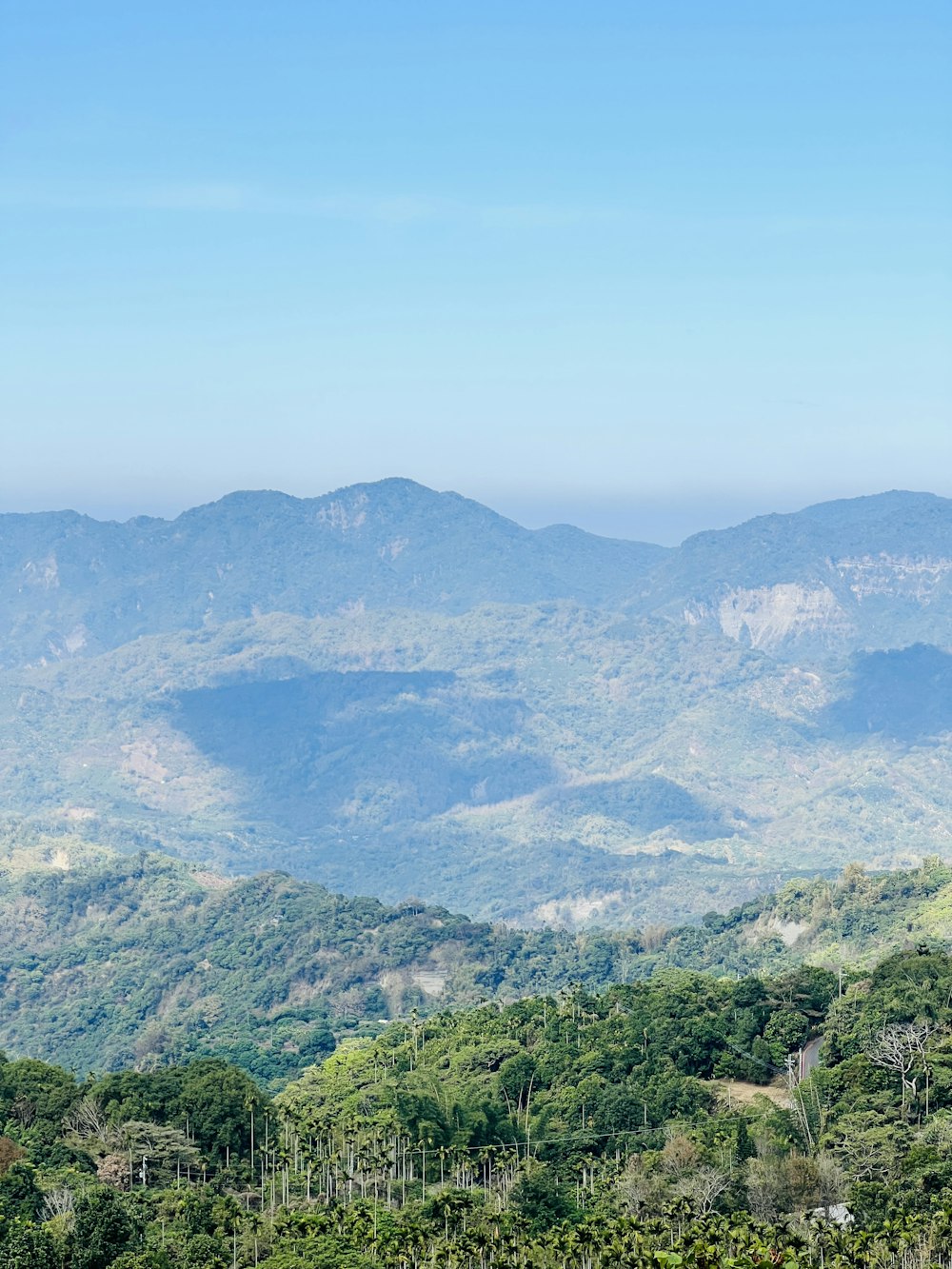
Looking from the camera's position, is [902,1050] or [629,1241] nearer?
[629,1241]

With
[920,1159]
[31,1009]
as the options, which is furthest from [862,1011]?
[31,1009]

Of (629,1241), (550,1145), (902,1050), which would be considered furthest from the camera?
(550,1145)

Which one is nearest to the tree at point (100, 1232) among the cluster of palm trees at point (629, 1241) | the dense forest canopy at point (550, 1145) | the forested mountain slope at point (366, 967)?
the dense forest canopy at point (550, 1145)

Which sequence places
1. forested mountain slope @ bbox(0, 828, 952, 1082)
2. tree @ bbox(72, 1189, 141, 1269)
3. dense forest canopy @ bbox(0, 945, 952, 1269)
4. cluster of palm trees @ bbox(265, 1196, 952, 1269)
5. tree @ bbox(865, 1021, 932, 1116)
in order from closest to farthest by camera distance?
cluster of palm trees @ bbox(265, 1196, 952, 1269) → tree @ bbox(72, 1189, 141, 1269) → dense forest canopy @ bbox(0, 945, 952, 1269) → tree @ bbox(865, 1021, 932, 1116) → forested mountain slope @ bbox(0, 828, 952, 1082)

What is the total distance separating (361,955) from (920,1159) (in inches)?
4583

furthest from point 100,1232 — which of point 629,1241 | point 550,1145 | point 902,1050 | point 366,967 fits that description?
point 366,967

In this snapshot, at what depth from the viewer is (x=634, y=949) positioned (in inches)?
7392

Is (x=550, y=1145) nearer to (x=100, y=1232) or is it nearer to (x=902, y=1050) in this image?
(x=902, y=1050)

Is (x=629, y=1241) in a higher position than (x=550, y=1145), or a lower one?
higher

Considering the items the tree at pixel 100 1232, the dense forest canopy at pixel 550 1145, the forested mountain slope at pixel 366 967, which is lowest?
the forested mountain slope at pixel 366 967

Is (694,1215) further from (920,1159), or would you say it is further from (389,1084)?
(389,1084)

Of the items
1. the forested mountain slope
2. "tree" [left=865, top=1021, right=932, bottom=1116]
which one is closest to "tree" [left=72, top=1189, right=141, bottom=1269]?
"tree" [left=865, top=1021, right=932, bottom=1116]

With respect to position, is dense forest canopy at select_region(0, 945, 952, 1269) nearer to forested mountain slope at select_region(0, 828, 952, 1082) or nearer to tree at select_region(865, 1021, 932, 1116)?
tree at select_region(865, 1021, 932, 1116)

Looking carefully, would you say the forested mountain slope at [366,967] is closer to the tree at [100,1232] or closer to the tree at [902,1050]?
the tree at [902,1050]
